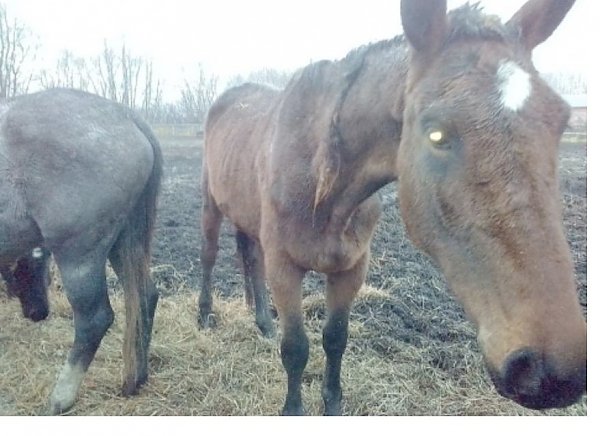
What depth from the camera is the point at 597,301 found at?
5.28 feet

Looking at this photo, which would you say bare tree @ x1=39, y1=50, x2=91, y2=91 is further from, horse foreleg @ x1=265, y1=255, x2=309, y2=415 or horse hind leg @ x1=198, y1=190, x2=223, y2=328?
horse foreleg @ x1=265, y1=255, x2=309, y2=415

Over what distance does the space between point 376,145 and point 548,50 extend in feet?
1.87

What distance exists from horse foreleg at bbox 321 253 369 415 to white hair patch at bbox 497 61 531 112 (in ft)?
2.43

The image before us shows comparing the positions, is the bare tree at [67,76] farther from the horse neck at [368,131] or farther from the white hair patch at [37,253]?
the horse neck at [368,131]

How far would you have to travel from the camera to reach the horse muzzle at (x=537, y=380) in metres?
0.95

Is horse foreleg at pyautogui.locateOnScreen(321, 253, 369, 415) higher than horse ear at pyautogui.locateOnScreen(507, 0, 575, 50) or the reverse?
the reverse

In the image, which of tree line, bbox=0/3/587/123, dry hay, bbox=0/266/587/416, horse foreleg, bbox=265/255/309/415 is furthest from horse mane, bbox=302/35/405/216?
dry hay, bbox=0/266/587/416

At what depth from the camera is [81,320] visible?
1702 mm

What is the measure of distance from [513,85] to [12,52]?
146 cm

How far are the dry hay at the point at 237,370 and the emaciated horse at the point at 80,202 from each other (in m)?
0.08

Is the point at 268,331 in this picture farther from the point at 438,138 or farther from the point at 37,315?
the point at 438,138

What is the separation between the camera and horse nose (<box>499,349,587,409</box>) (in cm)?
95

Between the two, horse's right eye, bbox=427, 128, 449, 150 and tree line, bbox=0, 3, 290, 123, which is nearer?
horse's right eye, bbox=427, 128, 449, 150
